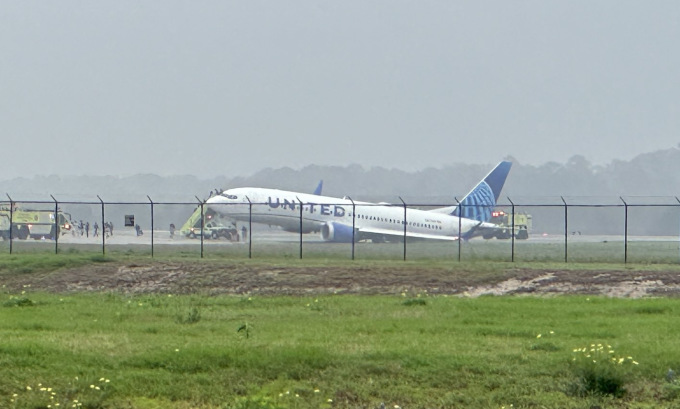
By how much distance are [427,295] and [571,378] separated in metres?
11.6

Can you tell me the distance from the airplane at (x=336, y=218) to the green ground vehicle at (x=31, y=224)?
39.5 feet

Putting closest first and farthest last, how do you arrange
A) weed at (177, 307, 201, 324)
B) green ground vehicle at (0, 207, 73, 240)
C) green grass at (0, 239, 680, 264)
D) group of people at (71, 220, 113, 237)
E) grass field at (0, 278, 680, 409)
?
grass field at (0, 278, 680, 409) < weed at (177, 307, 201, 324) < green grass at (0, 239, 680, 264) < group of people at (71, 220, 113, 237) < green ground vehicle at (0, 207, 73, 240)

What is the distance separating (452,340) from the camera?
1578 cm

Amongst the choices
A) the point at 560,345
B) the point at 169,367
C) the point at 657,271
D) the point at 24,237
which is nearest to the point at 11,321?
the point at 169,367

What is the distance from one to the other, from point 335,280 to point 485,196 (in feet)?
130

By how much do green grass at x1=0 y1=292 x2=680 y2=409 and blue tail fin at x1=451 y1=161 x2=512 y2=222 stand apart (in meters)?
44.2

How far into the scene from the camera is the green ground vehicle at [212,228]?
54.1 meters

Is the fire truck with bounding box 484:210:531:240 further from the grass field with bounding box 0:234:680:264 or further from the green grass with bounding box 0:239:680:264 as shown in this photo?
the grass field with bounding box 0:234:680:264

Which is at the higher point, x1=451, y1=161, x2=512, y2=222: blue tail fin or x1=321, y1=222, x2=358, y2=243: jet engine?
x1=451, y1=161, x2=512, y2=222: blue tail fin

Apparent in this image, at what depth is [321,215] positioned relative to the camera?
55.4 m

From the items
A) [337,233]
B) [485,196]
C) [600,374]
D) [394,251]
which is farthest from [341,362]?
[485,196]

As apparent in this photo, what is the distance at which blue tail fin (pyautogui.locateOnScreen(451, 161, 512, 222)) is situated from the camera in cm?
6316

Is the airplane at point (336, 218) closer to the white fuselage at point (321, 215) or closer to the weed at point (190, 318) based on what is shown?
the white fuselage at point (321, 215)

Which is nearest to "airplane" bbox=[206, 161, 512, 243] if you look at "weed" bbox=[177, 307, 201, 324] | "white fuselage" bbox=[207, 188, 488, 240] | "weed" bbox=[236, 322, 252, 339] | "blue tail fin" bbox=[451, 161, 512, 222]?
"white fuselage" bbox=[207, 188, 488, 240]
